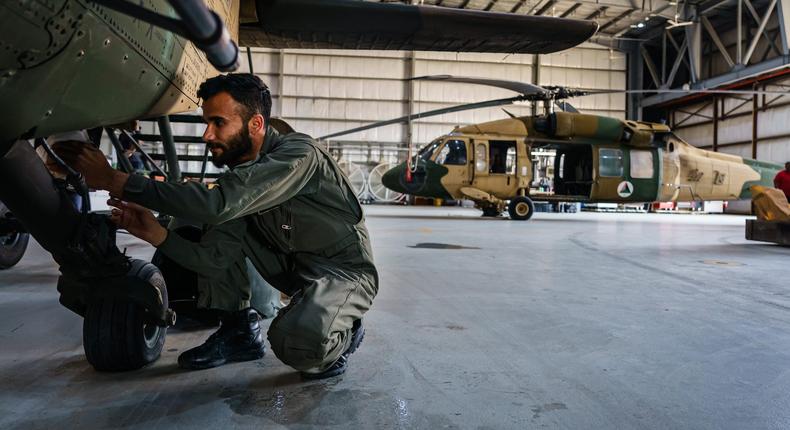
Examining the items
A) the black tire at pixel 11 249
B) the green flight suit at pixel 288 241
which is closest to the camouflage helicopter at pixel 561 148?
the black tire at pixel 11 249

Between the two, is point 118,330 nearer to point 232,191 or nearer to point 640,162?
point 232,191

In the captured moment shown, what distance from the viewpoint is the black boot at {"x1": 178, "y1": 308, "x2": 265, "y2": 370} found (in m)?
1.74

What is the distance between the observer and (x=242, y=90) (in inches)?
62.7

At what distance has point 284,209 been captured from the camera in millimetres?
1723

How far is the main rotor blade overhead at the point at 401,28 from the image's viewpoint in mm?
3518

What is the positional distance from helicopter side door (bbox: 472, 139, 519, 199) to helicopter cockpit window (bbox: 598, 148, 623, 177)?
5.62 feet

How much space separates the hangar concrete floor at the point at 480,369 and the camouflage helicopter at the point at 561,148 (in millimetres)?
7367

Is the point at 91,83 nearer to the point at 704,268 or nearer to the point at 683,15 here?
→ the point at 704,268

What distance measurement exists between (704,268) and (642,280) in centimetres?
100

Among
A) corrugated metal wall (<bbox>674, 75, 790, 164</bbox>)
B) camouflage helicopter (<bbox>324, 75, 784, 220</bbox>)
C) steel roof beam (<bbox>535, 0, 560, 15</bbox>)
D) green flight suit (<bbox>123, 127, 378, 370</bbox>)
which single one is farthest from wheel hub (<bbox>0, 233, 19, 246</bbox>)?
corrugated metal wall (<bbox>674, 75, 790, 164</bbox>)

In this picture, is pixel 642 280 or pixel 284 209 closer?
pixel 284 209

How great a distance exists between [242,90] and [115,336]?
86 cm

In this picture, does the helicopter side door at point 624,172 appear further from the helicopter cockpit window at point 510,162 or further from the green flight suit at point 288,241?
the green flight suit at point 288,241

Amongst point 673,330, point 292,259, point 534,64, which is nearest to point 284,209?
point 292,259
